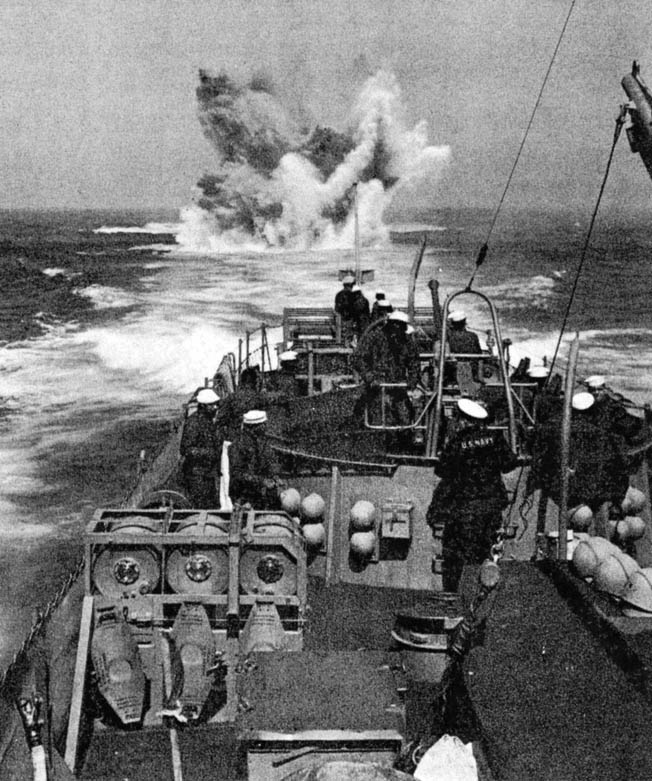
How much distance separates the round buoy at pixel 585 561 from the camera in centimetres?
484

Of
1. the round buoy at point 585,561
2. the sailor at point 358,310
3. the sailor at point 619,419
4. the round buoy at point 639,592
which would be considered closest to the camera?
the round buoy at point 639,592

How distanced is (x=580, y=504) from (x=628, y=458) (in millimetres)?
515

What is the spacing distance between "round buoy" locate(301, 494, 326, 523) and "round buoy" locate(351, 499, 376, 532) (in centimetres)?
26

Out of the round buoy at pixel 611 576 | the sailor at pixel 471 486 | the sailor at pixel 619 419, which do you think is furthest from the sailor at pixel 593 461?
the round buoy at pixel 611 576

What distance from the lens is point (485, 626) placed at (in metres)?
4.34

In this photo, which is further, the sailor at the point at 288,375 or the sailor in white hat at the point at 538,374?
the sailor at the point at 288,375

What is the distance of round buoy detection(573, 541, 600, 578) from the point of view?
484 centimetres

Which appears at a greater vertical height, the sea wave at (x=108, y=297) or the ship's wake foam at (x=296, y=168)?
the ship's wake foam at (x=296, y=168)

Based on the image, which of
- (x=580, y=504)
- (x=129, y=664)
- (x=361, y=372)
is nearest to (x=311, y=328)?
(x=361, y=372)

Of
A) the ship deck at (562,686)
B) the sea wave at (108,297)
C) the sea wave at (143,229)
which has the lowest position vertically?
the sea wave at (108,297)

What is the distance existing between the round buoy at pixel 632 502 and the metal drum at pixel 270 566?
2.79 metres

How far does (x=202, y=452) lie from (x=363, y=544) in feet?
5.10

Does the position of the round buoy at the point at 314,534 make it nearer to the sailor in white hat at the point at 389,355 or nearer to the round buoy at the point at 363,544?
the round buoy at the point at 363,544

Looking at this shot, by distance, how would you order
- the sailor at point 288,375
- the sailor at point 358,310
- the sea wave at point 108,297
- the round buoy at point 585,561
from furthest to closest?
the sea wave at point 108,297
the sailor at point 358,310
the sailor at point 288,375
the round buoy at point 585,561
